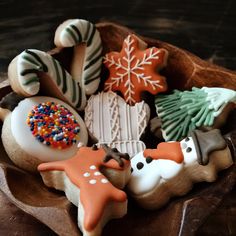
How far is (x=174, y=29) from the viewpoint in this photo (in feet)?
5.63

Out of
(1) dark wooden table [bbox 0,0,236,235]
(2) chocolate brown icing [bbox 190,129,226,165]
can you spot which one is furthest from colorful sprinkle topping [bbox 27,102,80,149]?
(1) dark wooden table [bbox 0,0,236,235]

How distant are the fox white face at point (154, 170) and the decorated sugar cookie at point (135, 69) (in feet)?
0.74

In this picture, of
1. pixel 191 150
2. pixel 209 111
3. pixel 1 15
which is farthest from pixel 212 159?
pixel 1 15

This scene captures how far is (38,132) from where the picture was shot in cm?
103

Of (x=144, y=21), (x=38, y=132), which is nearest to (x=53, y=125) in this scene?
(x=38, y=132)

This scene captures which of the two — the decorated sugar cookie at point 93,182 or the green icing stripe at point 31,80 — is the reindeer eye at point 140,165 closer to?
the decorated sugar cookie at point 93,182

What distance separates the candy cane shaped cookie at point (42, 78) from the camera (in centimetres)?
105

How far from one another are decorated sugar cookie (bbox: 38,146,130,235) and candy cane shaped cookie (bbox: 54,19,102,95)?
0.86ft

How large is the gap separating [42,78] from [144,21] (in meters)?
0.72

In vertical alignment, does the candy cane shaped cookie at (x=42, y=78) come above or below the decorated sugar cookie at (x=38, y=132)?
above

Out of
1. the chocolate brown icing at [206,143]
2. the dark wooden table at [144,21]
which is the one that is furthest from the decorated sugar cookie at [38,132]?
the dark wooden table at [144,21]

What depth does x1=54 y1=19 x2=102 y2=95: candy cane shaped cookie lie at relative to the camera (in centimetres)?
116

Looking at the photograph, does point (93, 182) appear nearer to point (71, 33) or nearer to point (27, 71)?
point (27, 71)

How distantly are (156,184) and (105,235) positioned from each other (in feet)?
0.42
